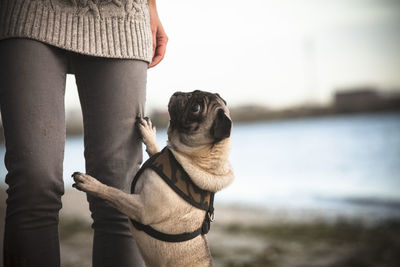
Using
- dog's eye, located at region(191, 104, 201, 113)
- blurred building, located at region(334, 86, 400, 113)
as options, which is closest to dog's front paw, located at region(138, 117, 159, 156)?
dog's eye, located at region(191, 104, 201, 113)

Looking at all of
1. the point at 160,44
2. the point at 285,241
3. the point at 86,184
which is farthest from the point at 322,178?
the point at 86,184

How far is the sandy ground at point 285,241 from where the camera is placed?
5105 millimetres

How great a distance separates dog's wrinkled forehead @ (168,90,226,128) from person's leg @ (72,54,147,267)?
0.20 m

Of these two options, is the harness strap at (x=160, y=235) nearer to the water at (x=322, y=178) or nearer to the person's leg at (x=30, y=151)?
the person's leg at (x=30, y=151)

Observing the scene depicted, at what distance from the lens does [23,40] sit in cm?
176

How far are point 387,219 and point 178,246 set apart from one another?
7591 mm

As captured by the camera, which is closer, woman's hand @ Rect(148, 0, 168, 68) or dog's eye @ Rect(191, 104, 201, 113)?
dog's eye @ Rect(191, 104, 201, 113)

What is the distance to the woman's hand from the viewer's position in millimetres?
2307

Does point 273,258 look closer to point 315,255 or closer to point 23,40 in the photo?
point 315,255

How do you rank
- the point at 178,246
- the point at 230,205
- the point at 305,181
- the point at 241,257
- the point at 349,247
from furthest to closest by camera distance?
the point at 305,181
the point at 230,205
the point at 349,247
the point at 241,257
the point at 178,246

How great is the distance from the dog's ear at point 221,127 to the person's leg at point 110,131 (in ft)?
A: 1.43

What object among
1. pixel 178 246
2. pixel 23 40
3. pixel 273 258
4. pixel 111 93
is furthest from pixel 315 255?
pixel 23 40

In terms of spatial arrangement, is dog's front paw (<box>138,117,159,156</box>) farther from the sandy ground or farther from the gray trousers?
the sandy ground

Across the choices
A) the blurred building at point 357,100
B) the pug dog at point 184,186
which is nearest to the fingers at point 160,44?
the pug dog at point 184,186
